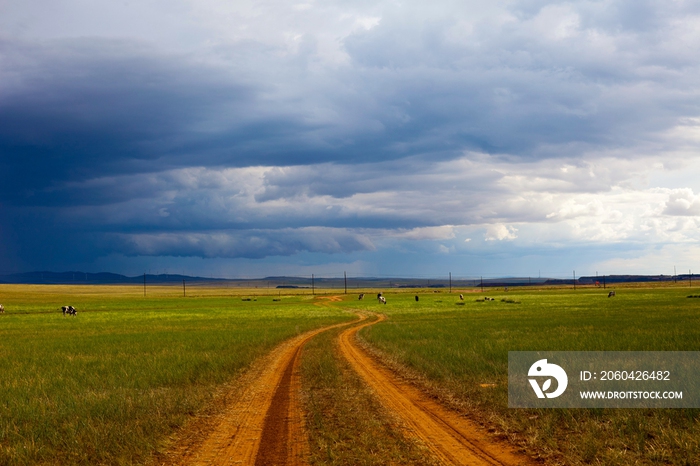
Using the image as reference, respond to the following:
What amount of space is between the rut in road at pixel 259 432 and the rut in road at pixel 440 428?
2.68m

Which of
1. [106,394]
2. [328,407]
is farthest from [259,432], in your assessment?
[106,394]

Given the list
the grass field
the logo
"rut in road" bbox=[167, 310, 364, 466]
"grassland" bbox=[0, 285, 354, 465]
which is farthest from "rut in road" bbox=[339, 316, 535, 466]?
"grassland" bbox=[0, 285, 354, 465]

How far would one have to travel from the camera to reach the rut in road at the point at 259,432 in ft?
34.5

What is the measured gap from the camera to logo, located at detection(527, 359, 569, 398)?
1521 cm

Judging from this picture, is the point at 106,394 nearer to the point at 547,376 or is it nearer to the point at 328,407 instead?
the point at 328,407

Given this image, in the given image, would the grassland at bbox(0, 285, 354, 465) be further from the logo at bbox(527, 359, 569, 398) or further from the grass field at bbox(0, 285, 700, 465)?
the logo at bbox(527, 359, 569, 398)

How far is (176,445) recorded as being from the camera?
38.5 feet

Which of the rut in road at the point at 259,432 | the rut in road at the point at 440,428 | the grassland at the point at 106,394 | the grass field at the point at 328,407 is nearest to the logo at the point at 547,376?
the grass field at the point at 328,407

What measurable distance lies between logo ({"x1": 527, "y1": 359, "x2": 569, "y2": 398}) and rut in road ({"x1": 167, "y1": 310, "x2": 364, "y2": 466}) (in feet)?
23.7

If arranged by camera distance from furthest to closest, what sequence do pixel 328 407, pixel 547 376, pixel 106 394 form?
pixel 547 376, pixel 106 394, pixel 328 407

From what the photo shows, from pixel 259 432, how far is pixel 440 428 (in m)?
4.33

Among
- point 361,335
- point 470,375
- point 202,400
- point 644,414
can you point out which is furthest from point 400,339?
point 644,414

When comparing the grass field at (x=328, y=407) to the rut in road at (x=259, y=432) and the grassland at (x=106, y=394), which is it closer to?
the grassland at (x=106, y=394)

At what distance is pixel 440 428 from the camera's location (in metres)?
12.4
